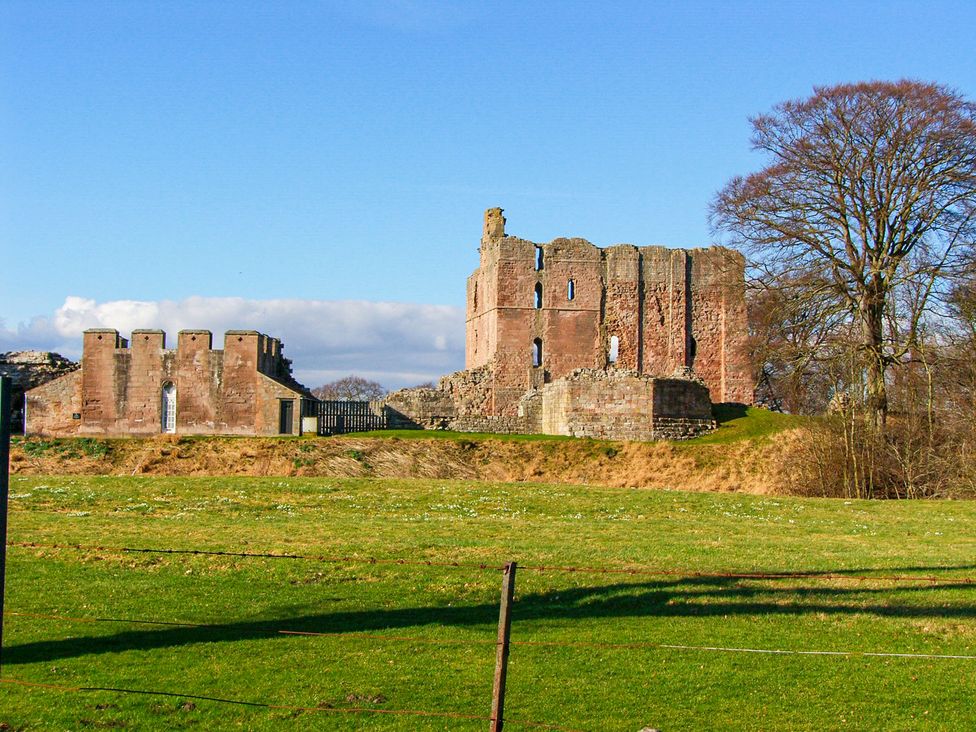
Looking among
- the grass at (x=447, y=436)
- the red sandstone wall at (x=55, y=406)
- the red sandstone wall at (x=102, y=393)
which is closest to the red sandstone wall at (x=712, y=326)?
the grass at (x=447, y=436)

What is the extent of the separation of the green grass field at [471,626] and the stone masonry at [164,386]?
23674mm

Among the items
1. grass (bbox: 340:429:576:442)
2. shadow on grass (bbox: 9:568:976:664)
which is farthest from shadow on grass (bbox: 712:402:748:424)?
shadow on grass (bbox: 9:568:976:664)

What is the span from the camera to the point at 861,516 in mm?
21594

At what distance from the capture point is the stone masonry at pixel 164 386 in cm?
4209

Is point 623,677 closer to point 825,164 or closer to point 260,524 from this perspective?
point 260,524

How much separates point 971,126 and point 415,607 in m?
26.8

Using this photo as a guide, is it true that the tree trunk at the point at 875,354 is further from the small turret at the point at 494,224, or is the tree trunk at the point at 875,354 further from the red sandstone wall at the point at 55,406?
the red sandstone wall at the point at 55,406

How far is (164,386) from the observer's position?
42438 millimetres

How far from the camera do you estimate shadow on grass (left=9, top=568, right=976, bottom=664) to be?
10454 mm

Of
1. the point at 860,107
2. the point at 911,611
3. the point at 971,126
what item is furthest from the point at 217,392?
the point at 911,611

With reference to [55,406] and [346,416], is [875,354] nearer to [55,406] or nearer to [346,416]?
[346,416]

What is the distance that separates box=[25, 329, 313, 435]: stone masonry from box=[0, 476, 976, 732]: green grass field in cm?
2367

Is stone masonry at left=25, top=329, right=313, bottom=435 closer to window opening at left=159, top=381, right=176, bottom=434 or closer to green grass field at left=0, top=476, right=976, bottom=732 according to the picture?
window opening at left=159, top=381, right=176, bottom=434

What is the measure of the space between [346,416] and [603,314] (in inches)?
591
